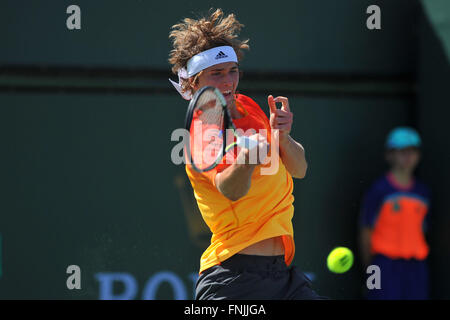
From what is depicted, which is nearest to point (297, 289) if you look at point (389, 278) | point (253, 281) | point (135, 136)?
point (253, 281)

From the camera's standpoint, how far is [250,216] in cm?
302

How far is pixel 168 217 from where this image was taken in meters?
5.50

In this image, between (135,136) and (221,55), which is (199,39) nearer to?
(221,55)

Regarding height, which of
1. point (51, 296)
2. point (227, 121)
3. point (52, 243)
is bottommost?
point (51, 296)

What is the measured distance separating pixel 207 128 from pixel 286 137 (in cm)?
33

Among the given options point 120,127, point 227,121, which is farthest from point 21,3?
point 227,121

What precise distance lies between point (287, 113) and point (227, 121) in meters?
0.24

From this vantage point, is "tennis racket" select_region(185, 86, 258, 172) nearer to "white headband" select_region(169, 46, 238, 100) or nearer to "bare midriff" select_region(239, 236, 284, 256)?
"white headband" select_region(169, 46, 238, 100)

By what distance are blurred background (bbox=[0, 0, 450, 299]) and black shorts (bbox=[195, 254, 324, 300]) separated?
2.34 metres

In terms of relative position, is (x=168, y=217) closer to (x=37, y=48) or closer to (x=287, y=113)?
(x=37, y=48)

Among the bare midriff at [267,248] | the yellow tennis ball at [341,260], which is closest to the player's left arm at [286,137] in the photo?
the bare midriff at [267,248]

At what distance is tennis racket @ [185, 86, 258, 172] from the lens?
111 inches

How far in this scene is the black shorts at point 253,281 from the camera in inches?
119
